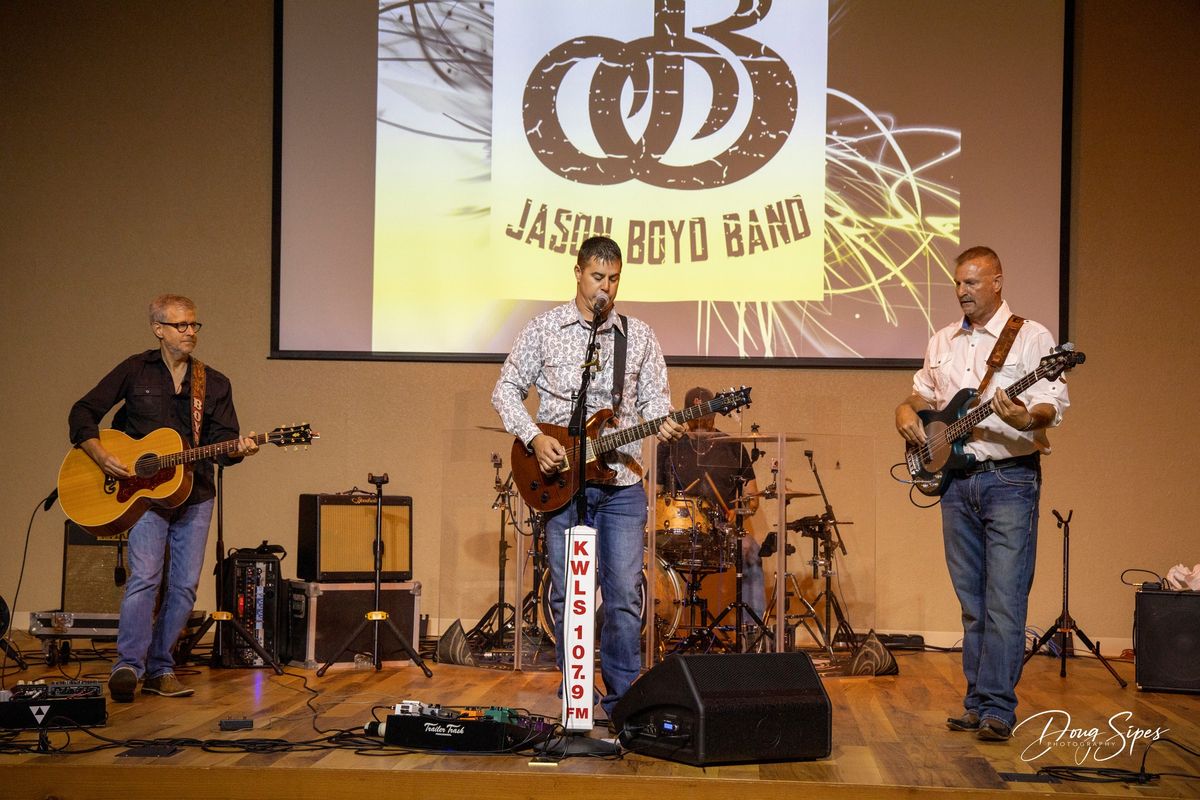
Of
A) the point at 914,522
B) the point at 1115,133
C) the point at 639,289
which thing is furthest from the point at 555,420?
the point at 1115,133

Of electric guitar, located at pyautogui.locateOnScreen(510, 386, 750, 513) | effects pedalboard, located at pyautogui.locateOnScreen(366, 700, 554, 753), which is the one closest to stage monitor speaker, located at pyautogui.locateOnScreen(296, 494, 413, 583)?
electric guitar, located at pyautogui.locateOnScreen(510, 386, 750, 513)

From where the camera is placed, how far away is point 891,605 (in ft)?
22.8

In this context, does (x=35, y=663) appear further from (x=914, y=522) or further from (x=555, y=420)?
(x=914, y=522)

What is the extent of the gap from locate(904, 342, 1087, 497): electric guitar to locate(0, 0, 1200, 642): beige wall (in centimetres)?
255

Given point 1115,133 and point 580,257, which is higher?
point 1115,133


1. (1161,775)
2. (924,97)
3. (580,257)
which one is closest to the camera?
(1161,775)

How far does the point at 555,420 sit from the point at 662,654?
200cm

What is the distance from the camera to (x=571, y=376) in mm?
4332

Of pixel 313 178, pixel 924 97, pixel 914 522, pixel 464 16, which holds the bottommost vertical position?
pixel 914 522

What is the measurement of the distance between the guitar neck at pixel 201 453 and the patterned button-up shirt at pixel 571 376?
1.25 meters

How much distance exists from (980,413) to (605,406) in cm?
134

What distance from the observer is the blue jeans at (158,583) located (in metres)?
4.93

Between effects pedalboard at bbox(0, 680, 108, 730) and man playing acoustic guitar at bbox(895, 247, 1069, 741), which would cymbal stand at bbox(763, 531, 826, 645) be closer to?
man playing acoustic guitar at bbox(895, 247, 1069, 741)

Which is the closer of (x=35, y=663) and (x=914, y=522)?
(x=35, y=663)
